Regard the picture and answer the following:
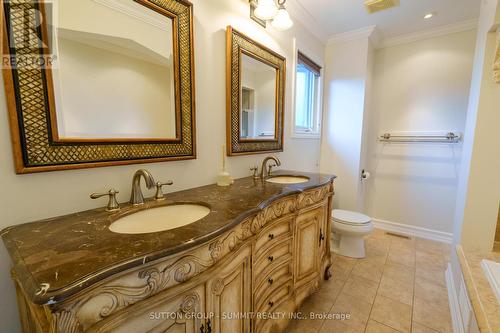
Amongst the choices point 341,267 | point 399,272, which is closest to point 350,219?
point 341,267

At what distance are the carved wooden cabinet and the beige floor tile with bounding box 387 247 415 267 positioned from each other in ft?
3.66

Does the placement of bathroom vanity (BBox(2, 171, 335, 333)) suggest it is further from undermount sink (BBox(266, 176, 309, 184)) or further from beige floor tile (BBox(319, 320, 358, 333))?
undermount sink (BBox(266, 176, 309, 184))

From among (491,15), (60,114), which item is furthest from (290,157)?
(60,114)

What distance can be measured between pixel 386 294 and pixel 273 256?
118cm

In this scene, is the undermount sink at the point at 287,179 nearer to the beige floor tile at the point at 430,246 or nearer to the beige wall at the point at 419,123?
the beige wall at the point at 419,123

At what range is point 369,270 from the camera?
2.00 meters

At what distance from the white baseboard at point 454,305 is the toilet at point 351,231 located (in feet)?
2.12

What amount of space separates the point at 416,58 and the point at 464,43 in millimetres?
411

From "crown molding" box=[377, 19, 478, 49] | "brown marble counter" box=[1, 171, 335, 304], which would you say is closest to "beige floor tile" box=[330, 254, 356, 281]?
"brown marble counter" box=[1, 171, 335, 304]

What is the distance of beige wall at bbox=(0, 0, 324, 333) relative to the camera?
29.1 inches

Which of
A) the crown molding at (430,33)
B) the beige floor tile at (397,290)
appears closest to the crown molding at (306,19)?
the crown molding at (430,33)

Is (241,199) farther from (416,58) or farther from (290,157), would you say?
(416,58)

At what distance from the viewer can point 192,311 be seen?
70 centimetres

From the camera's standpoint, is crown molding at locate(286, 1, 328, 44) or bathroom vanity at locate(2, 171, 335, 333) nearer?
bathroom vanity at locate(2, 171, 335, 333)
